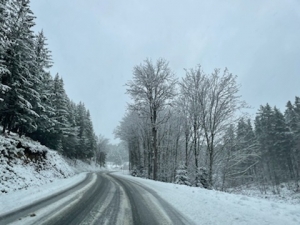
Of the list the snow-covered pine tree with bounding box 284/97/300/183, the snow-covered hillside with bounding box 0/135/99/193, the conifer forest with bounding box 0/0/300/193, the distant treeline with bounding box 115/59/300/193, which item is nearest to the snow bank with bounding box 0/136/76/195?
the snow-covered hillside with bounding box 0/135/99/193

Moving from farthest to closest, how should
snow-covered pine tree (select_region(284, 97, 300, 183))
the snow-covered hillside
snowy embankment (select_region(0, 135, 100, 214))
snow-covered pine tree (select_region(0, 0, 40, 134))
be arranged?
snow-covered pine tree (select_region(284, 97, 300, 183)) → snow-covered pine tree (select_region(0, 0, 40, 134)) → the snow-covered hillside → snowy embankment (select_region(0, 135, 100, 214))

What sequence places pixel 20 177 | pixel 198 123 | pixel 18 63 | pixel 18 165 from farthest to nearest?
pixel 198 123, pixel 18 63, pixel 18 165, pixel 20 177

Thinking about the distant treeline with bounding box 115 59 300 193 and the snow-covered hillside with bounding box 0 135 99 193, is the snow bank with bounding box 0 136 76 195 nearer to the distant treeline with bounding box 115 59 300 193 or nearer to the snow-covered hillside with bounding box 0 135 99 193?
the snow-covered hillside with bounding box 0 135 99 193

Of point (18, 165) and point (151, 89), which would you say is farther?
point (151, 89)

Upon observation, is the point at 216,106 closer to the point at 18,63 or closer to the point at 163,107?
the point at 163,107

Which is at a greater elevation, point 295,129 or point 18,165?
point 295,129

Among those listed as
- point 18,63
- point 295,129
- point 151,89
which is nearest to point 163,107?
point 151,89

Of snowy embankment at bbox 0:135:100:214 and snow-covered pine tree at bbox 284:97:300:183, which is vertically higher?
snow-covered pine tree at bbox 284:97:300:183

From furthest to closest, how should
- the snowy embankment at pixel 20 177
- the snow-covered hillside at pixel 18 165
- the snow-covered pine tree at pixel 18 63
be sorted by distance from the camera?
the snow-covered pine tree at pixel 18 63 → the snow-covered hillside at pixel 18 165 → the snowy embankment at pixel 20 177

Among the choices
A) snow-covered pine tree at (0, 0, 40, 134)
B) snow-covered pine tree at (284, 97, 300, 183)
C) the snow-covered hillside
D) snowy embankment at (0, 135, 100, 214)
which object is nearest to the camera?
snowy embankment at (0, 135, 100, 214)

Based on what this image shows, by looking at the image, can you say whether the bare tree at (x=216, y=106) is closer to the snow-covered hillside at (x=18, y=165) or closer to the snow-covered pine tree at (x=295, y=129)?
the snow-covered hillside at (x=18, y=165)

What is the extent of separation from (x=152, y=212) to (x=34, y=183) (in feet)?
28.0

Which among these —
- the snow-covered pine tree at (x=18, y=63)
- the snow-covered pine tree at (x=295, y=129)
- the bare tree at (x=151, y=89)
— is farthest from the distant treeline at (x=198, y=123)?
the snow-covered pine tree at (x=295, y=129)

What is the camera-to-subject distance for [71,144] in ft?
138
